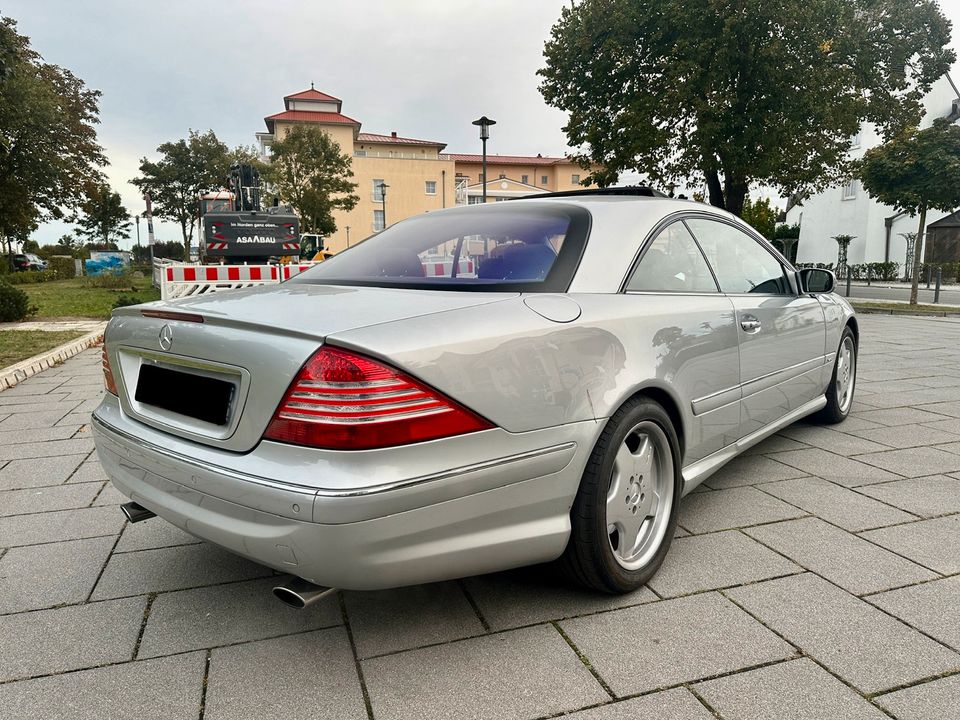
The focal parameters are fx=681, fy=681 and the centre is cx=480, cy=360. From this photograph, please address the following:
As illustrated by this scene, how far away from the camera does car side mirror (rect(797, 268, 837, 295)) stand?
4070 mm

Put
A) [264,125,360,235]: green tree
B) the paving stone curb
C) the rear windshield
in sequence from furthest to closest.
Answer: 1. [264,125,360,235]: green tree
2. the paving stone curb
3. the rear windshield

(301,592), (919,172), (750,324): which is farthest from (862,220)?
(301,592)

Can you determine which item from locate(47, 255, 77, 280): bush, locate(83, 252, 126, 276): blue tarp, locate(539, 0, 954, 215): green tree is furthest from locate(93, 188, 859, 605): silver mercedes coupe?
locate(47, 255, 77, 280): bush

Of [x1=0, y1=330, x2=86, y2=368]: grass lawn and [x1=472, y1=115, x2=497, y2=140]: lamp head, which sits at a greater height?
[x1=472, y1=115, x2=497, y2=140]: lamp head

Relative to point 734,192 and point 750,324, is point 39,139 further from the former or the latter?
point 750,324

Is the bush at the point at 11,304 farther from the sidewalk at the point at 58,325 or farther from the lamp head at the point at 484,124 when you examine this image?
the lamp head at the point at 484,124

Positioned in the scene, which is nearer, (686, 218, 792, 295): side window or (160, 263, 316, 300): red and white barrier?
(686, 218, 792, 295): side window

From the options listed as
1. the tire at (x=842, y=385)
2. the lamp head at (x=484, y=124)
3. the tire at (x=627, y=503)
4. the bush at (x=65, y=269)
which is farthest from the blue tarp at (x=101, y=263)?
the tire at (x=627, y=503)

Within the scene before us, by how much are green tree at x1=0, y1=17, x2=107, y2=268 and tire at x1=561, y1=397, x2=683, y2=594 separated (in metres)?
9.94

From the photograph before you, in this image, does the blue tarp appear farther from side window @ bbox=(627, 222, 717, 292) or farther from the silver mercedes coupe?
side window @ bbox=(627, 222, 717, 292)

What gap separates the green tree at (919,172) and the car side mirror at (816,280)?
45.2ft

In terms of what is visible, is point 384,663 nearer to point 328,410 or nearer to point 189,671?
point 189,671

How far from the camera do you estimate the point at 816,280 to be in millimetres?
4113

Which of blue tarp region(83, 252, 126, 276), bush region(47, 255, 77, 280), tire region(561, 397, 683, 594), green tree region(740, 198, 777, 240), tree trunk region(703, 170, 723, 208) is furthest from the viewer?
green tree region(740, 198, 777, 240)
